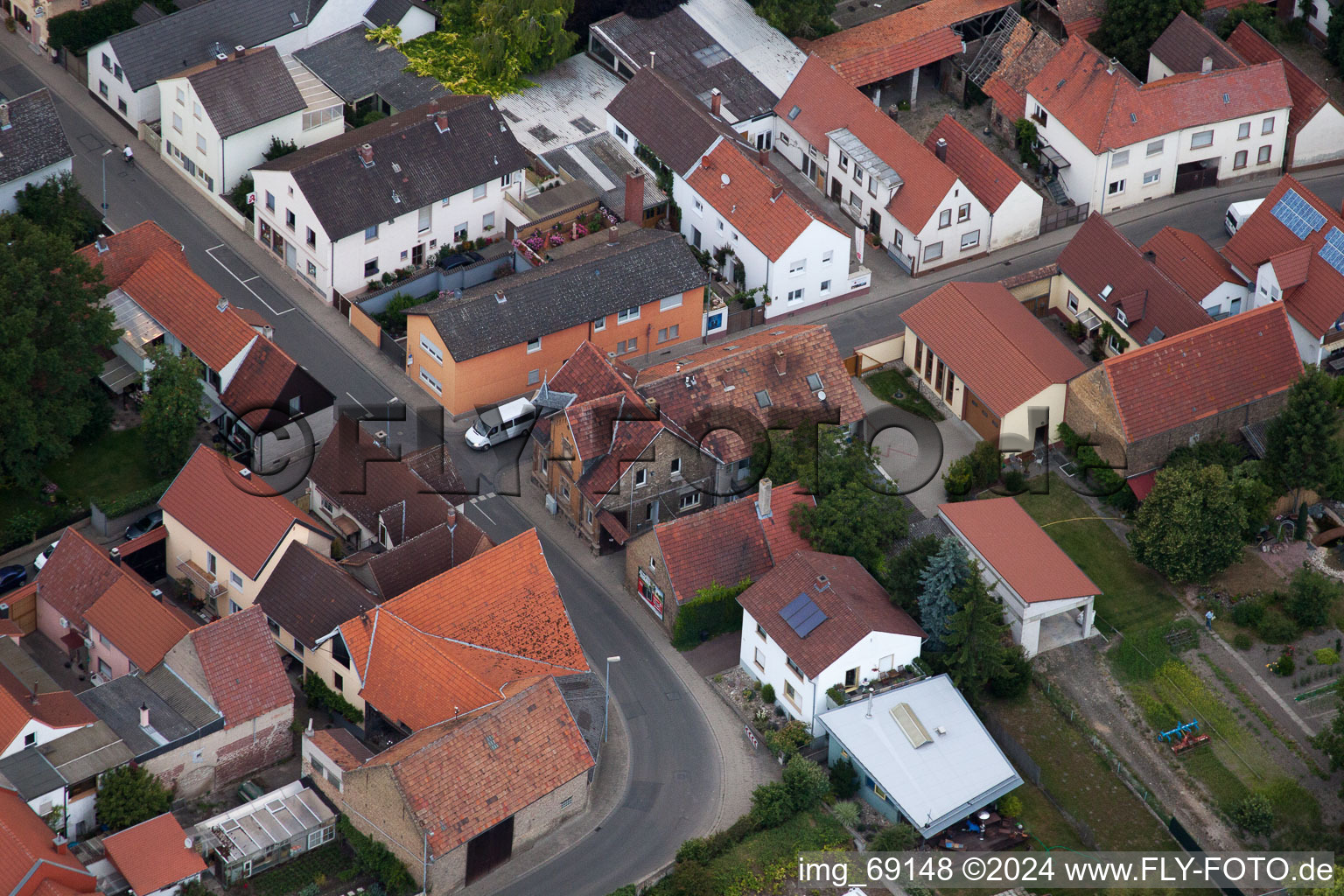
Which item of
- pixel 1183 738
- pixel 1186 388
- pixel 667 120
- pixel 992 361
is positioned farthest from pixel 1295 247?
pixel 667 120

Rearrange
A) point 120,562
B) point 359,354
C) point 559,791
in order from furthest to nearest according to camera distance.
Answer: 1. point 359,354
2. point 120,562
3. point 559,791

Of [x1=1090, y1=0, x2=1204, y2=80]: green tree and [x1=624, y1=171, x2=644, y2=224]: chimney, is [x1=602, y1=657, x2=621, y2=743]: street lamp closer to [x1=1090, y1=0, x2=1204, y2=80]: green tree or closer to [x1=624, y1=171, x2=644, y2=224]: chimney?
[x1=624, y1=171, x2=644, y2=224]: chimney

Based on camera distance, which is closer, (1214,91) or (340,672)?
(340,672)

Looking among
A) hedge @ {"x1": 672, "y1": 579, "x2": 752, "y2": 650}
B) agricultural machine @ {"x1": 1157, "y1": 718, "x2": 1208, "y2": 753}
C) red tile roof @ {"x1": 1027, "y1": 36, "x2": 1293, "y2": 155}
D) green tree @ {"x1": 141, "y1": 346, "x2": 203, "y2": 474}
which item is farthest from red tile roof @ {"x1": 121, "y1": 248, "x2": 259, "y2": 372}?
red tile roof @ {"x1": 1027, "y1": 36, "x2": 1293, "y2": 155}

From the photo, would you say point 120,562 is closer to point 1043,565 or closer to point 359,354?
point 359,354

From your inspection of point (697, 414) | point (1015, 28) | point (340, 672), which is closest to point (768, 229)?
point (697, 414)

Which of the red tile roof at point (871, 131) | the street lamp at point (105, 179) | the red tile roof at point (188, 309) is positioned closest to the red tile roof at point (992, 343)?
the red tile roof at point (871, 131)

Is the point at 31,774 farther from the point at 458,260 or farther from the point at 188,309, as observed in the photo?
the point at 458,260
